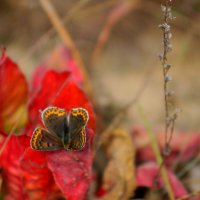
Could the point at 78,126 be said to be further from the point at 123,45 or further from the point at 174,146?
the point at 123,45

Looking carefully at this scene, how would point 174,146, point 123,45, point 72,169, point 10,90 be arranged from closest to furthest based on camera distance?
point 72,169 → point 10,90 → point 174,146 → point 123,45

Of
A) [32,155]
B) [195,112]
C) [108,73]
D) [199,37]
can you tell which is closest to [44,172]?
[32,155]

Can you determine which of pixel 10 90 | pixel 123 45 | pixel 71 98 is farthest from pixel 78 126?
pixel 123 45

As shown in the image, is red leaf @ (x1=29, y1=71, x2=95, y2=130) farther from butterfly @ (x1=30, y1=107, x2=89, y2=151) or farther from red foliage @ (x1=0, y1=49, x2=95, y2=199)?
butterfly @ (x1=30, y1=107, x2=89, y2=151)

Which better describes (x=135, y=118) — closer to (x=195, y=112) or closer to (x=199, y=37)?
(x=195, y=112)

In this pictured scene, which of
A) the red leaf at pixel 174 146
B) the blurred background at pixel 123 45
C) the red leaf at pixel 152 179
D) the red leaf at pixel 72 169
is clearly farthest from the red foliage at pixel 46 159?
the blurred background at pixel 123 45

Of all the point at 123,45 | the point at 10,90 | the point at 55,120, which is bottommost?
the point at 55,120

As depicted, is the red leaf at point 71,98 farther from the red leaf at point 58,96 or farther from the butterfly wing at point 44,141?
the butterfly wing at point 44,141
